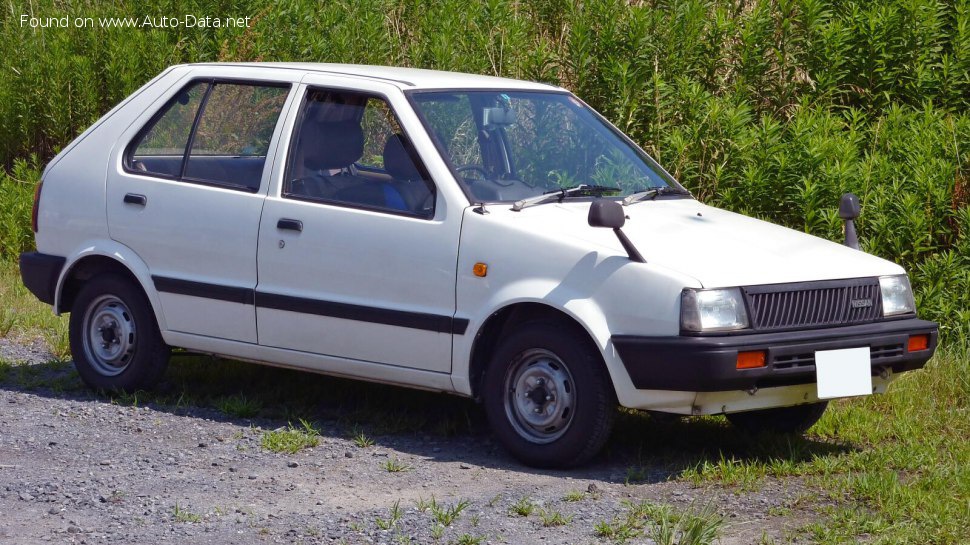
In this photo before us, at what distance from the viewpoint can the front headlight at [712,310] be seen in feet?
17.1

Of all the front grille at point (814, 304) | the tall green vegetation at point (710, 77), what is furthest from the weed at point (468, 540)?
the tall green vegetation at point (710, 77)

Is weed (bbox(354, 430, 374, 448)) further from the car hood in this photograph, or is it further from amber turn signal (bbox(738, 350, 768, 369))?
amber turn signal (bbox(738, 350, 768, 369))

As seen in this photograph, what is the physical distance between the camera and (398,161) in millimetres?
6125

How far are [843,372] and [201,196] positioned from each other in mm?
3175

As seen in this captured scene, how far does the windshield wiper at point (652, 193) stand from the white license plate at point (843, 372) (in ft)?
4.09

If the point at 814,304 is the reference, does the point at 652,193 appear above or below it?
above

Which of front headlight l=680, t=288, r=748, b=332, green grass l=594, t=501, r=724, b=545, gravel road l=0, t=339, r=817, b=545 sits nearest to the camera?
green grass l=594, t=501, r=724, b=545

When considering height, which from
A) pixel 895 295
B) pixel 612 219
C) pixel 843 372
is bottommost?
pixel 843 372

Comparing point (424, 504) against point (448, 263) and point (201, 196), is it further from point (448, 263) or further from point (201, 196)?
point (201, 196)

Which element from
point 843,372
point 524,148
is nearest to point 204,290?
point 524,148

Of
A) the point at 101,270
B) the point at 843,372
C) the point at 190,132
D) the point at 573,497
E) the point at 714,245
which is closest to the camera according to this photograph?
the point at 573,497

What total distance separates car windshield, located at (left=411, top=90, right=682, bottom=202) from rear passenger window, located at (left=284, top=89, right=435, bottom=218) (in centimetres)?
19

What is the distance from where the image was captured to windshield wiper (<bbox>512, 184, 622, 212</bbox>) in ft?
19.3

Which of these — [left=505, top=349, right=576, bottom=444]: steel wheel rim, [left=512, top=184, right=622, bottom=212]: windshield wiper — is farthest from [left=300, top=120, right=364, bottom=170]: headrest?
[left=505, top=349, right=576, bottom=444]: steel wheel rim
